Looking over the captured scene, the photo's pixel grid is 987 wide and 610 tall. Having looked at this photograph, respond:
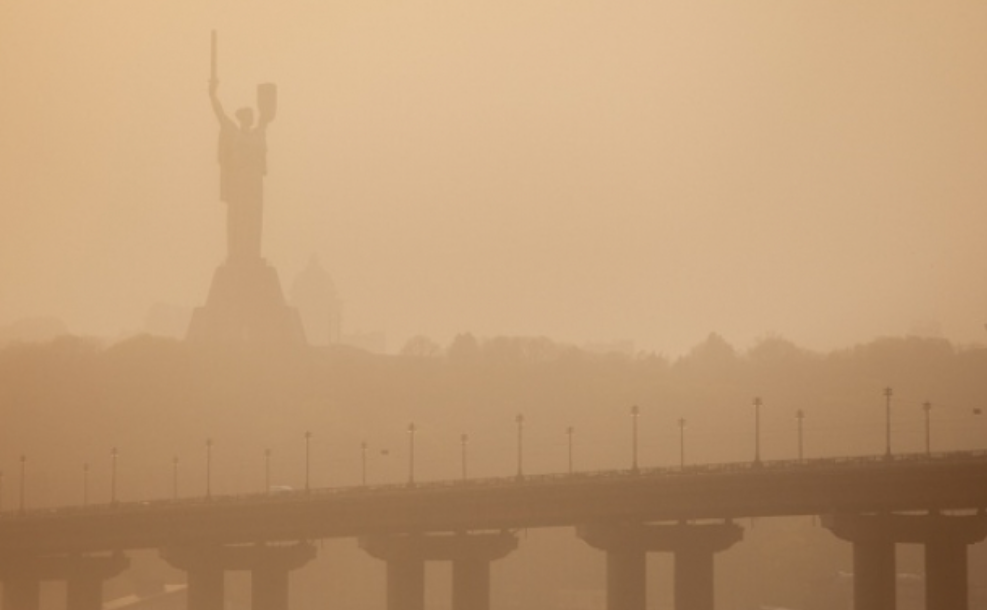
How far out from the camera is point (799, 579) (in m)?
189

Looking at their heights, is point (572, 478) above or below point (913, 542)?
above

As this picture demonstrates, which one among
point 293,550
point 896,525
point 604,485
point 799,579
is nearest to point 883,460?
point 896,525

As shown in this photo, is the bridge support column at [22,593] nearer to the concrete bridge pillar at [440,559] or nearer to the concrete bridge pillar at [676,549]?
the concrete bridge pillar at [440,559]

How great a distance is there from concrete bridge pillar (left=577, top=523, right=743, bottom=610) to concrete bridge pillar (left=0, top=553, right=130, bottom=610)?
28025 mm

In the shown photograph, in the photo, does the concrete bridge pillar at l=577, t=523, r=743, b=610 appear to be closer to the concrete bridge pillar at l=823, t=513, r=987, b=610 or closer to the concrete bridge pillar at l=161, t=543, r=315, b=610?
the concrete bridge pillar at l=823, t=513, r=987, b=610

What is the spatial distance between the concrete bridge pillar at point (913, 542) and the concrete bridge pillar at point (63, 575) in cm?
4047

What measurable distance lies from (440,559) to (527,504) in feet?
22.9

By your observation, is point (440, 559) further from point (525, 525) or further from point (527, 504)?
point (527, 504)

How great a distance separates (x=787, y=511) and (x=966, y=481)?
9565mm

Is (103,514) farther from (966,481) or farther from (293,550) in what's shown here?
(966,481)

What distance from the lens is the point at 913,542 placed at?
125062mm

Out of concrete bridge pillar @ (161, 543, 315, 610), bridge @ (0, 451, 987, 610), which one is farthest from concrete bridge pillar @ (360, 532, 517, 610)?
concrete bridge pillar @ (161, 543, 315, 610)

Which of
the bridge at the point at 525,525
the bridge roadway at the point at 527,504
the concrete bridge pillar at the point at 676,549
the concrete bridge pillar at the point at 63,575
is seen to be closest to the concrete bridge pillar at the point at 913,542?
the bridge at the point at 525,525

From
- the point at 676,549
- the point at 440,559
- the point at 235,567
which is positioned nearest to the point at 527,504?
the point at 440,559
